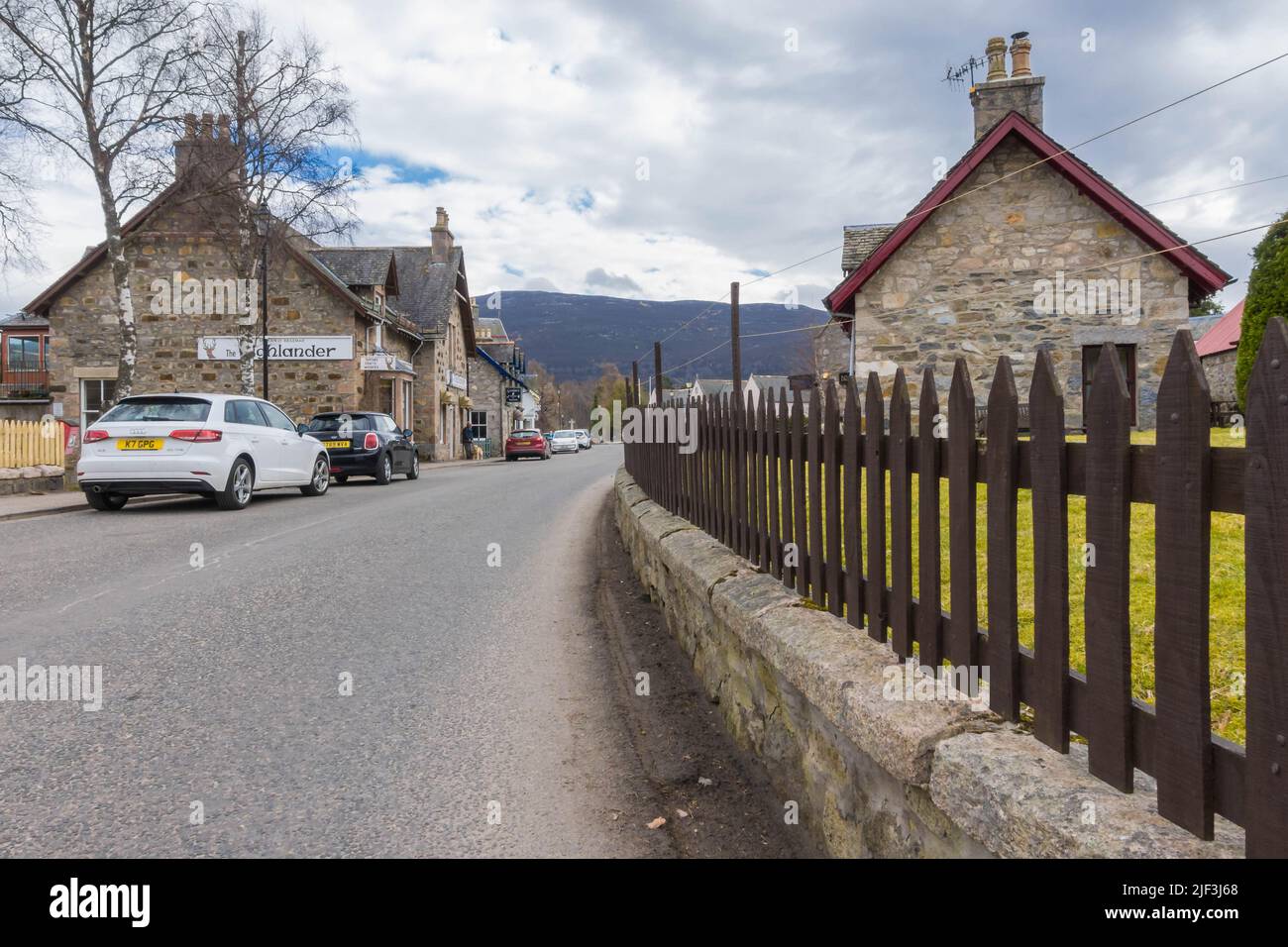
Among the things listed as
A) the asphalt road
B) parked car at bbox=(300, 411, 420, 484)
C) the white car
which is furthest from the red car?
the asphalt road

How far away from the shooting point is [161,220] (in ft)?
81.9

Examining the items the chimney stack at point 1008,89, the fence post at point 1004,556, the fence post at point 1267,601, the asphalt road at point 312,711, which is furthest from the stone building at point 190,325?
the fence post at point 1267,601

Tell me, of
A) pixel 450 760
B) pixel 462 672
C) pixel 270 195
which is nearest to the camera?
pixel 450 760

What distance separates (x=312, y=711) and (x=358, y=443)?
48.3 ft

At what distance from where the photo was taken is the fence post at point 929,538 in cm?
240

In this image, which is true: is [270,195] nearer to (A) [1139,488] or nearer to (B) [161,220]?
(B) [161,220]

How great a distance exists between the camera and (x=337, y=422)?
1788cm

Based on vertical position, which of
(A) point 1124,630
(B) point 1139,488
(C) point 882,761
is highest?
(B) point 1139,488

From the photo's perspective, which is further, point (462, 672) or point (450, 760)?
point (462, 672)
